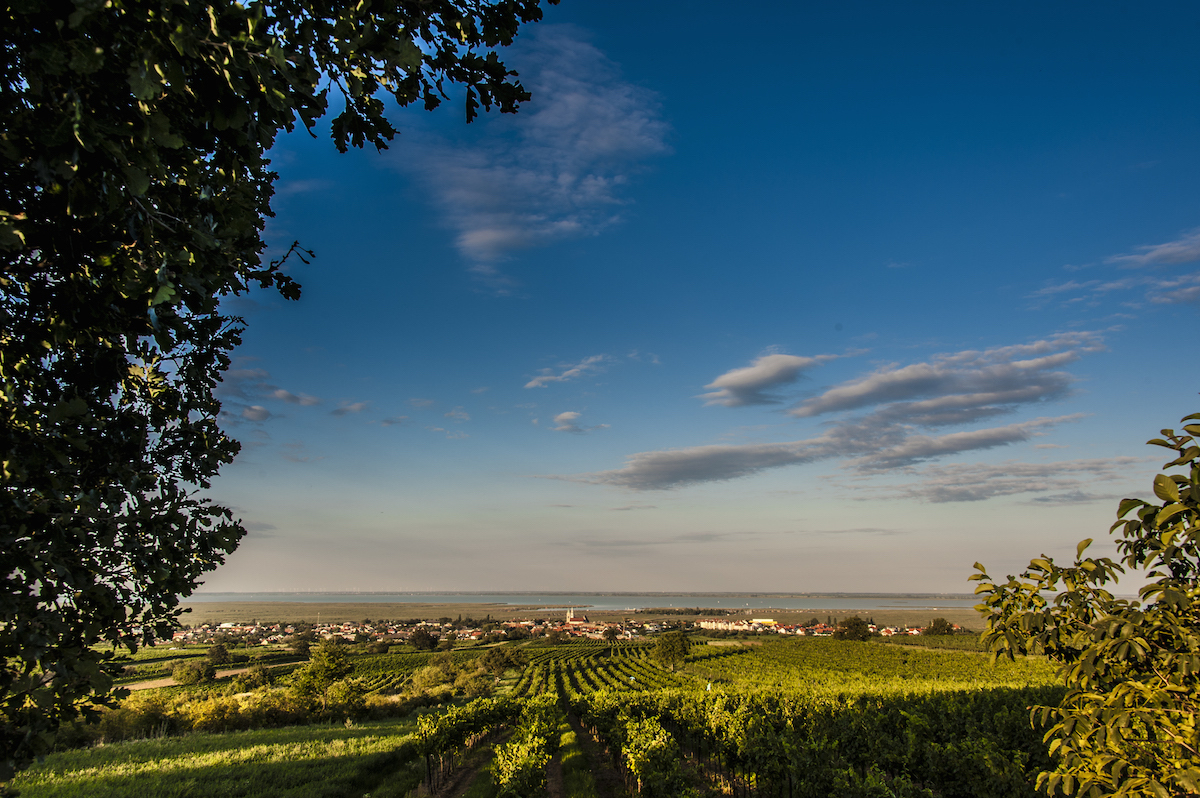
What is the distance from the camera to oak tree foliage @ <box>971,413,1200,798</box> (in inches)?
102

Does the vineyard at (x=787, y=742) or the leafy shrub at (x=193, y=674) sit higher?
the vineyard at (x=787, y=742)

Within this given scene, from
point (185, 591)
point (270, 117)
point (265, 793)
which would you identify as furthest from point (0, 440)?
point (265, 793)

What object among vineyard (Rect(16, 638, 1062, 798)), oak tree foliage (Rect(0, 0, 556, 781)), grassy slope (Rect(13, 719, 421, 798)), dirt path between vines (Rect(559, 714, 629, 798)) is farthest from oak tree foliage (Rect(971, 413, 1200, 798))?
dirt path between vines (Rect(559, 714, 629, 798))

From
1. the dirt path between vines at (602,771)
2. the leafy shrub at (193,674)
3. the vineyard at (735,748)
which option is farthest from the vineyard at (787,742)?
Result: the leafy shrub at (193,674)

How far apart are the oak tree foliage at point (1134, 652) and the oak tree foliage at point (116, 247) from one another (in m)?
4.54

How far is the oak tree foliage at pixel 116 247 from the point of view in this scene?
198 cm

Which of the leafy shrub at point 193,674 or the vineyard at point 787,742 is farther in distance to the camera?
the leafy shrub at point 193,674

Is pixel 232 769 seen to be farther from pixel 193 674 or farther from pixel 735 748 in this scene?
pixel 193 674

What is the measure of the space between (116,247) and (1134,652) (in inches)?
216

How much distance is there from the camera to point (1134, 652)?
273cm

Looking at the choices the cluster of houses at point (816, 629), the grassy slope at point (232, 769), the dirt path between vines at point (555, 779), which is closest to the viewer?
the grassy slope at point (232, 769)

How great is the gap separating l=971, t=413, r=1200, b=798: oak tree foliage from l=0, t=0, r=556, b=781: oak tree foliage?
14.9ft

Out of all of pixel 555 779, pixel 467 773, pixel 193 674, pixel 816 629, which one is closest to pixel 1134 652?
pixel 555 779

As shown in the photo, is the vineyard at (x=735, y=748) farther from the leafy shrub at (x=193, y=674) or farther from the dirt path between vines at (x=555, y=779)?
the leafy shrub at (x=193, y=674)
